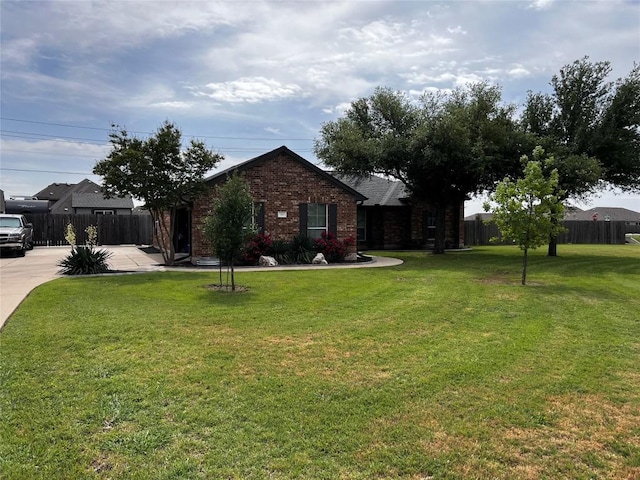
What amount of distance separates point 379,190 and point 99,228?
1737 cm

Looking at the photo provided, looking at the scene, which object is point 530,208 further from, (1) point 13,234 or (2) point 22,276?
(1) point 13,234

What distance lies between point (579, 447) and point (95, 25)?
11.9 meters

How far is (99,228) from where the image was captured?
2809 cm

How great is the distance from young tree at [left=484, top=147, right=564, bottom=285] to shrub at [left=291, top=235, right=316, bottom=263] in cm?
678

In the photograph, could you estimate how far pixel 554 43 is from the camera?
1271cm

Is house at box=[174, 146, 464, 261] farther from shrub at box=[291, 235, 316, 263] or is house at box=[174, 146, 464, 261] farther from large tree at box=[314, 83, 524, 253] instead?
large tree at box=[314, 83, 524, 253]

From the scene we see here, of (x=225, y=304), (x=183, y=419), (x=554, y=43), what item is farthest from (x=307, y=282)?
(x=554, y=43)

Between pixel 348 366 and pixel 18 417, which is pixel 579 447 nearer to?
pixel 348 366

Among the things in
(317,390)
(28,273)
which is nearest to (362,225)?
(28,273)

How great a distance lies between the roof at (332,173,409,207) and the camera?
24.5 meters

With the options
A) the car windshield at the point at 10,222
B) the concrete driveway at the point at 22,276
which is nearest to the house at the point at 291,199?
the concrete driveway at the point at 22,276

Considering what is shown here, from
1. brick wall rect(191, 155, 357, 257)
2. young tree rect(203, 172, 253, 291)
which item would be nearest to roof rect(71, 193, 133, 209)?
brick wall rect(191, 155, 357, 257)

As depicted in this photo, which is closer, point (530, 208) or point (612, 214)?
point (530, 208)

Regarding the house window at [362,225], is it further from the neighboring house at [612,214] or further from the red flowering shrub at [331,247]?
the neighboring house at [612,214]
